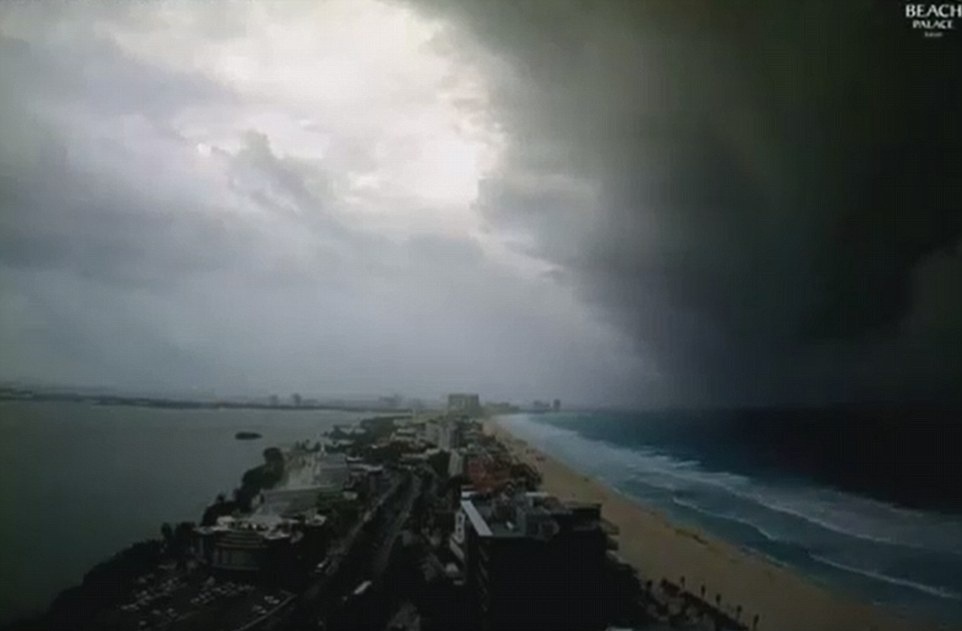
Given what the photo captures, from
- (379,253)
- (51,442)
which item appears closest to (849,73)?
(379,253)

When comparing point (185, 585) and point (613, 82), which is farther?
point (613, 82)

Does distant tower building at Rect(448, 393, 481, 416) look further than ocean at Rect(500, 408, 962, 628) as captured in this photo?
Yes

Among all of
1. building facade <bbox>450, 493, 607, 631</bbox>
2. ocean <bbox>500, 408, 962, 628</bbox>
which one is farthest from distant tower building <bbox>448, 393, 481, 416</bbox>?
building facade <bbox>450, 493, 607, 631</bbox>

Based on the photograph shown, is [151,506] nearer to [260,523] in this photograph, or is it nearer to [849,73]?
[260,523]

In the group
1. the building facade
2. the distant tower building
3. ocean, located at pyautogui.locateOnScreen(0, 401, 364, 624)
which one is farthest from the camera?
the distant tower building

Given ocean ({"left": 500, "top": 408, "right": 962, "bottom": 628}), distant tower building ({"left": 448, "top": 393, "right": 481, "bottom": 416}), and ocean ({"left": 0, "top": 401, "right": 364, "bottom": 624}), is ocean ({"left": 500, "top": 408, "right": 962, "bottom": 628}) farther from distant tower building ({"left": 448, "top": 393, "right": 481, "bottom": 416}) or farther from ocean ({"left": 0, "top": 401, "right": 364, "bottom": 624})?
ocean ({"left": 0, "top": 401, "right": 364, "bottom": 624})

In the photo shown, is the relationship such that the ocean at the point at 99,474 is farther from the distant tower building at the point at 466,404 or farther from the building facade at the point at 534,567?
the building facade at the point at 534,567

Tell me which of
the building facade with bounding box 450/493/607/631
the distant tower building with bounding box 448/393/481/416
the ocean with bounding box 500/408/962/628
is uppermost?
the distant tower building with bounding box 448/393/481/416
